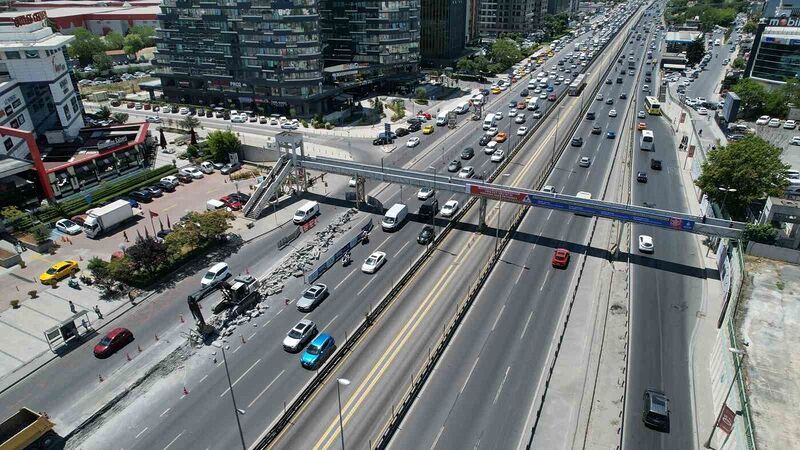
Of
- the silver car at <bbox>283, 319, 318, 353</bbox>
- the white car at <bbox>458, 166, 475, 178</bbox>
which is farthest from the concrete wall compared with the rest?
the silver car at <bbox>283, 319, 318, 353</bbox>

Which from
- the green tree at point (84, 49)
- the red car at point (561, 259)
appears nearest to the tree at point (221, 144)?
the red car at point (561, 259)

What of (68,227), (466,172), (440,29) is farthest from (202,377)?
(440,29)

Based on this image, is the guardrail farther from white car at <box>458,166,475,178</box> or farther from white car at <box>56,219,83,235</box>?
white car at <box>56,219,83,235</box>

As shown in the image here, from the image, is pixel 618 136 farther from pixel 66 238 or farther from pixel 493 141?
pixel 66 238

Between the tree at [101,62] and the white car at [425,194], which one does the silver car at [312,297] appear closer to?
the white car at [425,194]

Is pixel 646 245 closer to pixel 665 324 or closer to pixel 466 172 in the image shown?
pixel 665 324

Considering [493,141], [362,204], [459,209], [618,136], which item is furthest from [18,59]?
[618,136]

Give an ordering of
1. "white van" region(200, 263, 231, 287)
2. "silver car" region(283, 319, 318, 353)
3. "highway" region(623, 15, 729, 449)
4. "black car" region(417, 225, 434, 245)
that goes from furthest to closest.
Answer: "black car" region(417, 225, 434, 245)
"white van" region(200, 263, 231, 287)
"silver car" region(283, 319, 318, 353)
"highway" region(623, 15, 729, 449)
